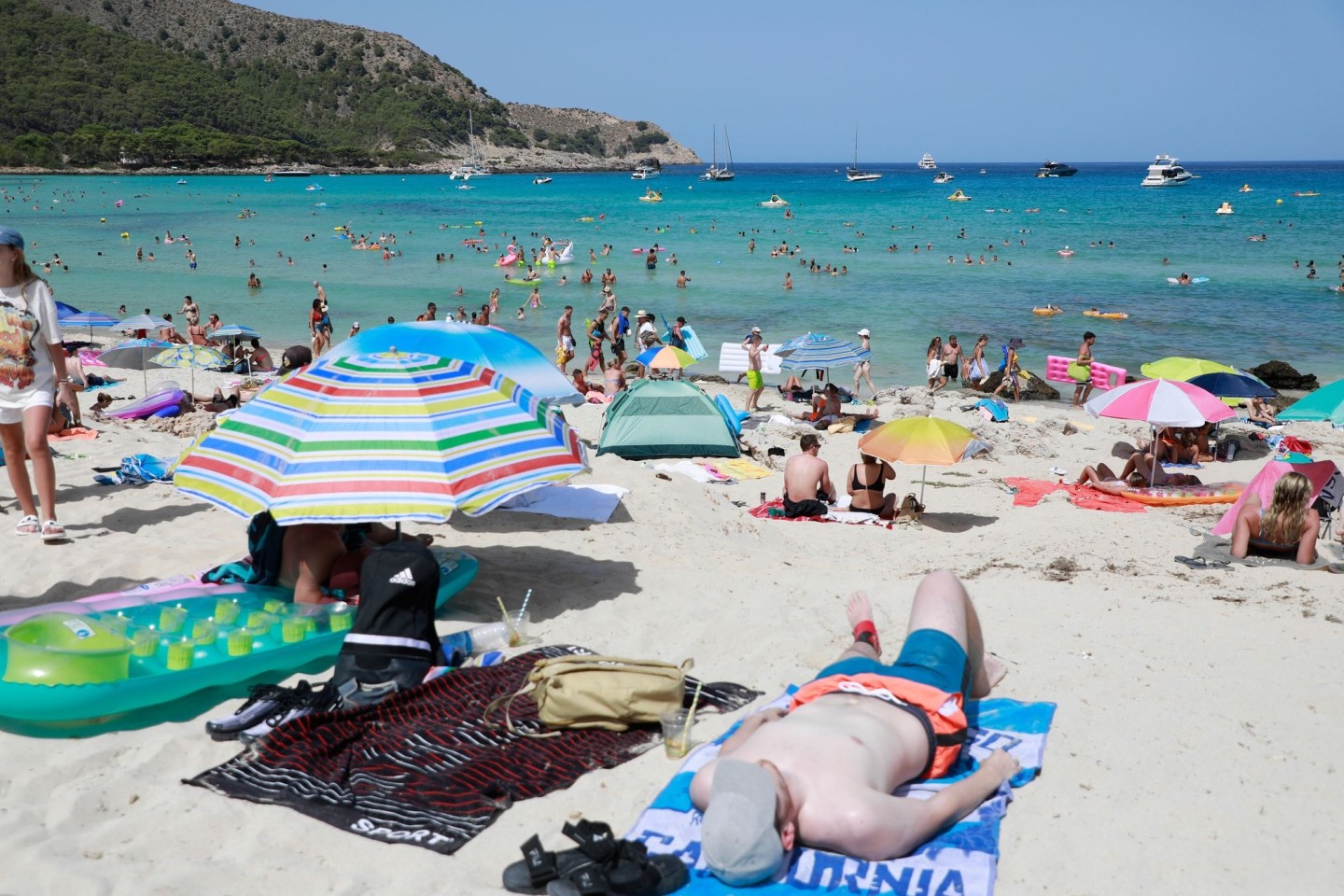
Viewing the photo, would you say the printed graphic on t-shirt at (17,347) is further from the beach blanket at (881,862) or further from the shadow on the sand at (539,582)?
the beach blanket at (881,862)

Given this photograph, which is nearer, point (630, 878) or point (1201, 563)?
point (630, 878)

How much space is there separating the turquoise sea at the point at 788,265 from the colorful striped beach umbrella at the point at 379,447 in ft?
49.7

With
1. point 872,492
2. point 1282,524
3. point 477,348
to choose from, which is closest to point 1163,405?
point 872,492

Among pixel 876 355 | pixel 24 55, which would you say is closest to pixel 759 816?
pixel 876 355

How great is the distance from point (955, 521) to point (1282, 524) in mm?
3150

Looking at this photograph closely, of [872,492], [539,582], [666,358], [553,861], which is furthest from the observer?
[666,358]

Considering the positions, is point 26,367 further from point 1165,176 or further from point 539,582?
point 1165,176

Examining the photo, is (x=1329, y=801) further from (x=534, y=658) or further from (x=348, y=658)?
(x=348, y=658)

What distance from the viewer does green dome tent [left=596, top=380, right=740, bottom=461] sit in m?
12.1

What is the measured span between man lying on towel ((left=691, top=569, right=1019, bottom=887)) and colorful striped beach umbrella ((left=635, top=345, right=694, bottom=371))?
10.8 m

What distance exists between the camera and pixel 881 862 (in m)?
3.28

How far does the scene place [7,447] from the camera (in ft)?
19.7

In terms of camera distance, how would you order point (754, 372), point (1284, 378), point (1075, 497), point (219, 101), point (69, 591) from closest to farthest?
point (69, 591) < point (1075, 497) < point (754, 372) < point (1284, 378) < point (219, 101)

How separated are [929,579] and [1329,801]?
1.60 meters
